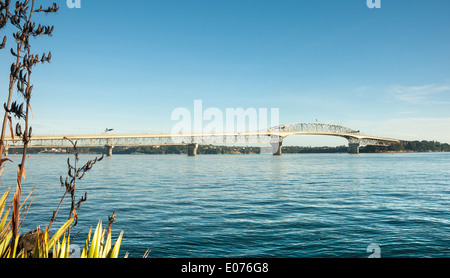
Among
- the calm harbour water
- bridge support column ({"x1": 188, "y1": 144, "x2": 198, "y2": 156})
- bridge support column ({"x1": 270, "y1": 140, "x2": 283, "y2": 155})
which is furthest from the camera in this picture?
bridge support column ({"x1": 270, "y1": 140, "x2": 283, "y2": 155})

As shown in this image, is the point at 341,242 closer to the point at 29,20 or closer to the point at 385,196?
the point at 29,20

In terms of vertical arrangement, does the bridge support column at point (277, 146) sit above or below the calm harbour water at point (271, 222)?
above

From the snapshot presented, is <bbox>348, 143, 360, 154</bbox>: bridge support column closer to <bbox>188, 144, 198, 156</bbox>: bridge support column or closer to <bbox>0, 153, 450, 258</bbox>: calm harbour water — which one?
<bbox>188, 144, 198, 156</bbox>: bridge support column

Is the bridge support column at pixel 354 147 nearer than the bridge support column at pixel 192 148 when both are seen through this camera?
No

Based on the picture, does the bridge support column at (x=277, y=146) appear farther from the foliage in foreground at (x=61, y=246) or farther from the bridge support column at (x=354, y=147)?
the foliage in foreground at (x=61, y=246)

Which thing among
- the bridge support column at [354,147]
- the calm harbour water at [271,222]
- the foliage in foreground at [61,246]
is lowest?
the calm harbour water at [271,222]

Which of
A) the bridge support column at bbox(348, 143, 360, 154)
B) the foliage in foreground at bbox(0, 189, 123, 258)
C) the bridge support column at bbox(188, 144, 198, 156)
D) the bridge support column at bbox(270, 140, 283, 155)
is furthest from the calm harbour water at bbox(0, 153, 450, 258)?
the bridge support column at bbox(348, 143, 360, 154)

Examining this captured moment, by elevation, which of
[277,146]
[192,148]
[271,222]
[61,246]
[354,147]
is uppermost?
[277,146]

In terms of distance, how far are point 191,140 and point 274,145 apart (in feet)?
122

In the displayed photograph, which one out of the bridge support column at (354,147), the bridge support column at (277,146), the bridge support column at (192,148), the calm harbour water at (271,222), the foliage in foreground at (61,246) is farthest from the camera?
the bridge support column at (354,147)

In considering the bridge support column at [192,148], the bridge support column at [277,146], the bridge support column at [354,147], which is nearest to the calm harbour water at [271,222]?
the bridge support column at [192,148]

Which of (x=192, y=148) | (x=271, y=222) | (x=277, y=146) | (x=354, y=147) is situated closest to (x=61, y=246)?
(x=271, y=222)

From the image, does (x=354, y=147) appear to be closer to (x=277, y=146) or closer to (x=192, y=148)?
(x=277, y=146)

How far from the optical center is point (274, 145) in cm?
14650
